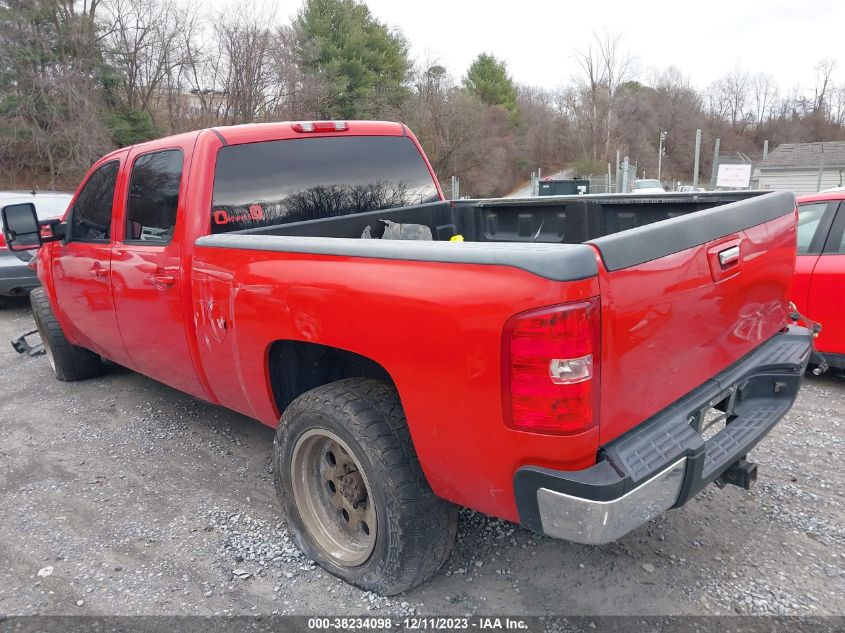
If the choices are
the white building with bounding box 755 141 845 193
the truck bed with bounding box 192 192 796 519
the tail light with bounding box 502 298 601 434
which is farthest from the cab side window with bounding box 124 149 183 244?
the white building with bounding box 755 141 845 193

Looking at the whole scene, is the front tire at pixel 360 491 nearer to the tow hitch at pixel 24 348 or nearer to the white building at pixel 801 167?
the tow hitch at pixel 24 348

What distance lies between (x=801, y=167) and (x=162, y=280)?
4301cm

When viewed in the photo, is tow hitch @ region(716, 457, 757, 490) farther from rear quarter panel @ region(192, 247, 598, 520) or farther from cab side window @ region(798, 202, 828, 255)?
cab side window @ region(798, 202, 828, 255)

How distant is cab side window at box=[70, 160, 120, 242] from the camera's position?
4121 mm

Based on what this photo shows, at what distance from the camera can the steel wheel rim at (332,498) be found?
2.62 meters

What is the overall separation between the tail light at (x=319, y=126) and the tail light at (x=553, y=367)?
2393 millimetres

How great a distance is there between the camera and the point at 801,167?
37.7 metres

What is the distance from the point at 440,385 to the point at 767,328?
174cm

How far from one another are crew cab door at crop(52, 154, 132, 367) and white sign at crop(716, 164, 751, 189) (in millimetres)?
22439

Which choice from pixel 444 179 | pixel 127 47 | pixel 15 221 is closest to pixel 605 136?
pixel 444 179

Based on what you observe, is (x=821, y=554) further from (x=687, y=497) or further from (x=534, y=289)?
(x=534, y=289)

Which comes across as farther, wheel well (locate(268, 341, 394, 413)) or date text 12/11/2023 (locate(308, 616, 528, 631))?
wheel well (locate(268, 341, 394, 413))

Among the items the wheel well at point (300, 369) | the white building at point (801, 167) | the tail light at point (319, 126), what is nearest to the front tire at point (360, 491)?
the wheel well at point (300, 369)

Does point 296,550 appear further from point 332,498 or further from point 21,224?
point 21,224
